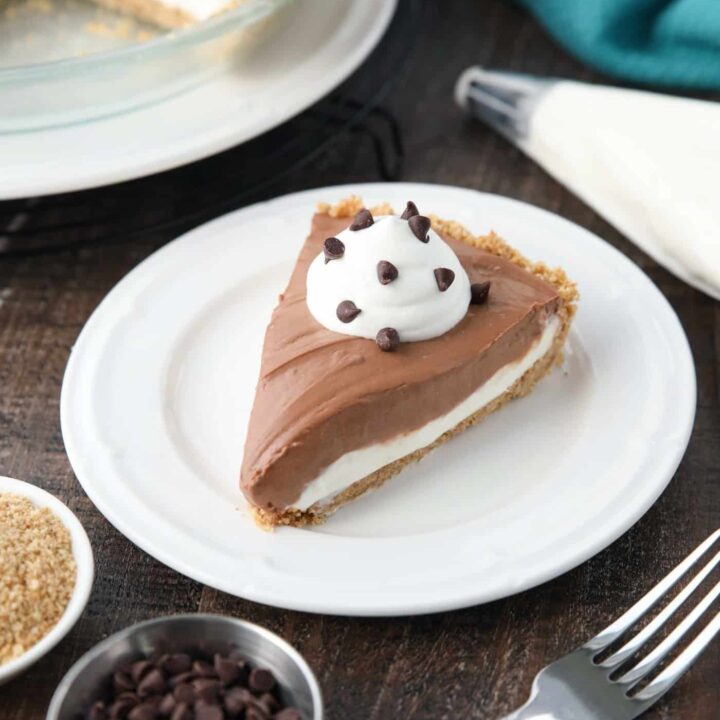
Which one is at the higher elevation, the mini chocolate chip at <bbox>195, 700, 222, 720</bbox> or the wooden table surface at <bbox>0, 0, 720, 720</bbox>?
the mini chocolate chip at <bbox>195, 700, 222, 720</bbox>

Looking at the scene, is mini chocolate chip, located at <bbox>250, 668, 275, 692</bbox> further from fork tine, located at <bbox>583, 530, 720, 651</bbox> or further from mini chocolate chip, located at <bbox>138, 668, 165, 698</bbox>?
fork tine, located at <bbox>583, 530, 720, 651</bbox>

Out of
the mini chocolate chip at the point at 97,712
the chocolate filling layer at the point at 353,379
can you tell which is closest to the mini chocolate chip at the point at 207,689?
the mini chocolate chip at the point at 97,712

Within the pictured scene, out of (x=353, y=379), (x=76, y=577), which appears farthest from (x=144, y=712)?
(x=353, y=379)

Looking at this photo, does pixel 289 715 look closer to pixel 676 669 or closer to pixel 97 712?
pixel 97 712

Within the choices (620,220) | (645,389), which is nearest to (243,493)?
(645,389)

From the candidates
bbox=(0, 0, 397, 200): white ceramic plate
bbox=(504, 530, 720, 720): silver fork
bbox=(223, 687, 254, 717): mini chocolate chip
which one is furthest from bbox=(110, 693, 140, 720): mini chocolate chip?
bbox=(0, 0, 397, 200): white ceramic plate

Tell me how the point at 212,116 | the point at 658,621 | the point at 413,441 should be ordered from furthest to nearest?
1. the point at 212,116
2. the point at 413,441
3. the point at 658,621

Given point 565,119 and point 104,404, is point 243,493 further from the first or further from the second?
point 565,119
